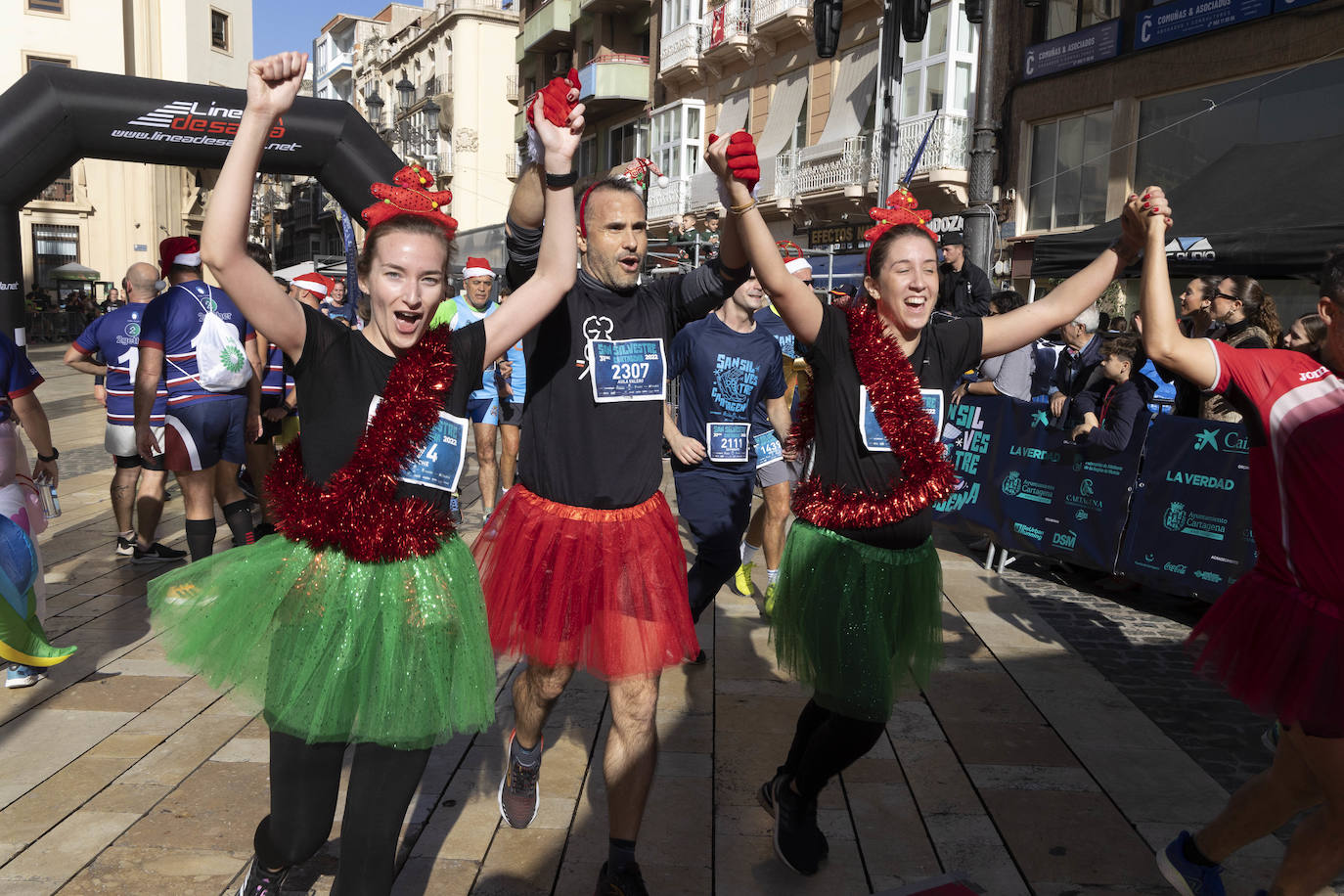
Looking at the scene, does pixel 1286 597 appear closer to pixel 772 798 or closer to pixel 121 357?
pixel 772 798

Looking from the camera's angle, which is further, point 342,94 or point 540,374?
point 342,94

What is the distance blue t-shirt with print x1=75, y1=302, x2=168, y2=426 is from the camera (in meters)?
7.42

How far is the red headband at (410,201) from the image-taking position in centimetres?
278

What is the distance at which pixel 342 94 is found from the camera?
2889 inches

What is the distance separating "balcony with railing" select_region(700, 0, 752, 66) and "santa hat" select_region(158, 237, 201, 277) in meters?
23.0

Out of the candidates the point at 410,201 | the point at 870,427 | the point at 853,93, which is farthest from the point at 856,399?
the point at 853,93

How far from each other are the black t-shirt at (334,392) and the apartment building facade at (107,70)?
1576 inches

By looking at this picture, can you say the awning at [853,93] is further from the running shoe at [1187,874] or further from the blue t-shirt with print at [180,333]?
the running shoe at [1187,874]

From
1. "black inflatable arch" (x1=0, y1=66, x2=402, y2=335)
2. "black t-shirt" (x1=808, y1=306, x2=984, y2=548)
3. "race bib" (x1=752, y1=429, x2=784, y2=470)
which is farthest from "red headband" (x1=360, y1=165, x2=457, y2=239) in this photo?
"black inflatable arch" (x1=0, y1=66, x2=402, y2=335)

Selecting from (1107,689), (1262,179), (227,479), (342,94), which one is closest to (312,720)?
(1107,689)

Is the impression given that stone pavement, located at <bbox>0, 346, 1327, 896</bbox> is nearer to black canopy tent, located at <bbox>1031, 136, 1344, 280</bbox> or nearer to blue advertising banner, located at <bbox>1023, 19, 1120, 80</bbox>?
black canopy tent, located at <bbox>1031, 136, 1344, 280</bbox>

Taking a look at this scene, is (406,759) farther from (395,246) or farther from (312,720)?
(395,246)

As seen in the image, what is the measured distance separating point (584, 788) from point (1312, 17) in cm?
1507

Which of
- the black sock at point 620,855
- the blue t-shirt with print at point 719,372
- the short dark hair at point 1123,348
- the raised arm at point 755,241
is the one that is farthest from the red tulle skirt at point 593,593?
the short dark hair at point 1123,348
